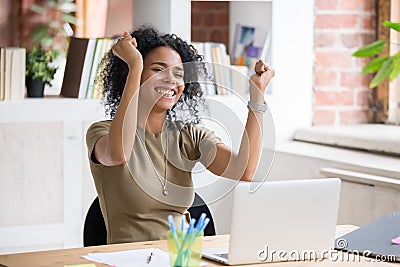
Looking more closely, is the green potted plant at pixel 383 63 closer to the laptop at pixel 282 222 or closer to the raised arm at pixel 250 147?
the raised arm at pixel 250 147

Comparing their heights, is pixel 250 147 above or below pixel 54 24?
below

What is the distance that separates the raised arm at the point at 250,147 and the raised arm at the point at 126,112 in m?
0.31

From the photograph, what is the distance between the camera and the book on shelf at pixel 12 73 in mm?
3295

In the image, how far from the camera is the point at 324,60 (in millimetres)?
3926

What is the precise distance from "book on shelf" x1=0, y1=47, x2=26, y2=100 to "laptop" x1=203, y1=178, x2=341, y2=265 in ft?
4.70

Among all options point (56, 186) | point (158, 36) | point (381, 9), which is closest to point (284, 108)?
point (381, 9)

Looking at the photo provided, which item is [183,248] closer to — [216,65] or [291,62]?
[216,65]

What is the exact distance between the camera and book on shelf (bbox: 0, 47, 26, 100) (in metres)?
3.29

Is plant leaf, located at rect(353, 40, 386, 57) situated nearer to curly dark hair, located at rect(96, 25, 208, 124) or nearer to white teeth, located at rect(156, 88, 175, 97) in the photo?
curly dark hair, located at rect(96, 25, 208, 124)

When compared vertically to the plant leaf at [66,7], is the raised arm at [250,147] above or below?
below

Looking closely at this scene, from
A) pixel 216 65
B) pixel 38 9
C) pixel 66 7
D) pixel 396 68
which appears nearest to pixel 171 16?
pixel 216 65

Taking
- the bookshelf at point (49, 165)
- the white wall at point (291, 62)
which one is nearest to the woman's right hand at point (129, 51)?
the bookshelf at point (49, 165)

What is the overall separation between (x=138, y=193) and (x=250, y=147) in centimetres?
35

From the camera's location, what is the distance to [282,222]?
6.78 feet
